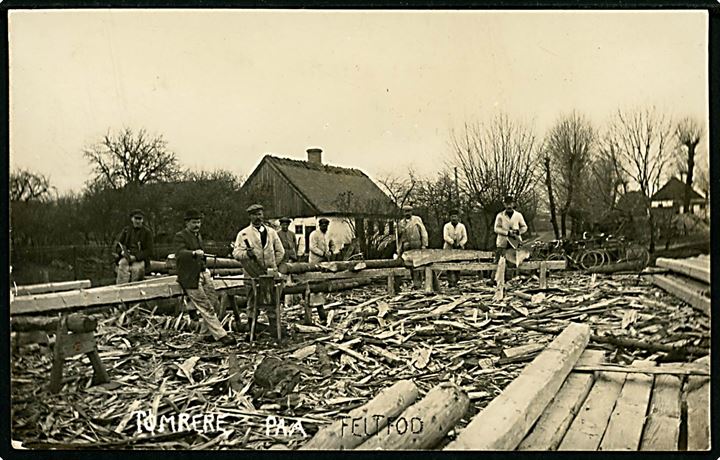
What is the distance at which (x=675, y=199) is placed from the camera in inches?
163

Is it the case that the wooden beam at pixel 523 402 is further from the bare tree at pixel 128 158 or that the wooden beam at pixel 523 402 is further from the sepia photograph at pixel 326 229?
the bare tree at pixel 128 158

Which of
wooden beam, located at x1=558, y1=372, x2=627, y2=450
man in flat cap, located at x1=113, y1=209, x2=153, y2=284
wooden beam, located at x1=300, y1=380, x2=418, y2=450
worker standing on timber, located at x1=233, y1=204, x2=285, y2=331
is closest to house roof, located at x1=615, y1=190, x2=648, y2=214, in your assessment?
wooden beam, located at x1=558, y1=372, x2=627, y2=450

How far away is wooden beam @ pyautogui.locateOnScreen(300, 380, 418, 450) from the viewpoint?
3734mm

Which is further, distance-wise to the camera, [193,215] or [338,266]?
[338,266]

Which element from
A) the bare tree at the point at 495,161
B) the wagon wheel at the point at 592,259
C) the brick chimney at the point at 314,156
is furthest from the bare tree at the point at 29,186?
the wagon wheel at the point at 592,259

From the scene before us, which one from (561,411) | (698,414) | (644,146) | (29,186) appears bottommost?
(698,414)

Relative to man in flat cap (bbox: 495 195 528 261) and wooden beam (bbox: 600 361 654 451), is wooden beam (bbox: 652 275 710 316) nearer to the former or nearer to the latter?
wooden beam (bbox: 600 361 654 451)

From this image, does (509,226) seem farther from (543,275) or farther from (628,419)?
(628,419)

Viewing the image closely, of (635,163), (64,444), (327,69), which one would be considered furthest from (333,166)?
(64,444)

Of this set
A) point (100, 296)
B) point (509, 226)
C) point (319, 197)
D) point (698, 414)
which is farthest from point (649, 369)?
point (100, 296)

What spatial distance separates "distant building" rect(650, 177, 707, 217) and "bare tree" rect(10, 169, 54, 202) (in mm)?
4453

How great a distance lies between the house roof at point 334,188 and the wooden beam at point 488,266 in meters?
0.62

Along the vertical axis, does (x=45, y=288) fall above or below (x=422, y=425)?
above

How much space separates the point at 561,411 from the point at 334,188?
2.20 metres
